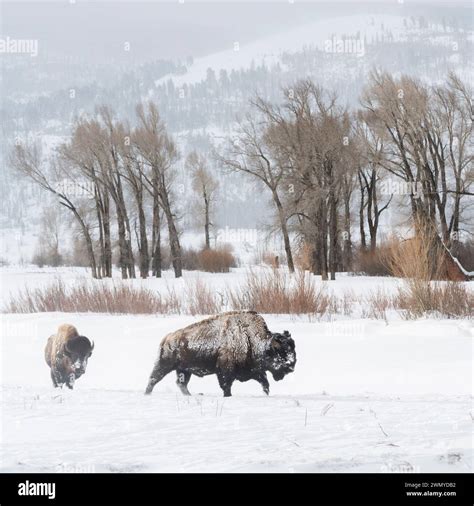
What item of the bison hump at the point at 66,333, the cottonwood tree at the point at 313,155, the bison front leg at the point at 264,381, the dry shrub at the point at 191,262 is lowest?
the bison front leg at the point at 264,381

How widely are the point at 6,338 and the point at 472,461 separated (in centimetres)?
798

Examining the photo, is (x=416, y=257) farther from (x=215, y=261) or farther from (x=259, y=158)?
(x=215, y=261)

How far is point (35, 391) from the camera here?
810 centimetres

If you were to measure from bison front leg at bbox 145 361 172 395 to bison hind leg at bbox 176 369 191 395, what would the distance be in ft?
0.42

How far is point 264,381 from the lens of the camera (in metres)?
7.27

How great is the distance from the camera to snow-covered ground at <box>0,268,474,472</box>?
4.72m

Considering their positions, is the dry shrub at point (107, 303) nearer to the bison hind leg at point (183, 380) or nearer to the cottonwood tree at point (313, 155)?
the bison hind leg at point (183, 380)

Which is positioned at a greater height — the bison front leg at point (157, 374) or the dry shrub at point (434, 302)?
the dry shrub at point (434, 302)

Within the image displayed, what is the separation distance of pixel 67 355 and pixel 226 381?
96.4 inches

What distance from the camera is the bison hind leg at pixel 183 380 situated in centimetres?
745

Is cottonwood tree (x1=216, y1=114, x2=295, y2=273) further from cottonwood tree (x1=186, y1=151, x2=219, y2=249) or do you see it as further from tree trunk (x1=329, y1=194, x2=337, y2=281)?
cottonwood tree (x1=186, y1=151, x2=219, y2=249)

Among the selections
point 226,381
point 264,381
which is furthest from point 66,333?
point 264,381

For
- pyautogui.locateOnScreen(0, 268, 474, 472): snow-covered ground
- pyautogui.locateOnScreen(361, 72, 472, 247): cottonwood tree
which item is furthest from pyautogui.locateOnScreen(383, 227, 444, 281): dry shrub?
pyautogui.locateOnScreen(361, 72, 472, 247): cottonwood tree

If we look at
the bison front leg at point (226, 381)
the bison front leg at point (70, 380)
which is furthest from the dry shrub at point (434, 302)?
the bison front leg at point (70, 380)
